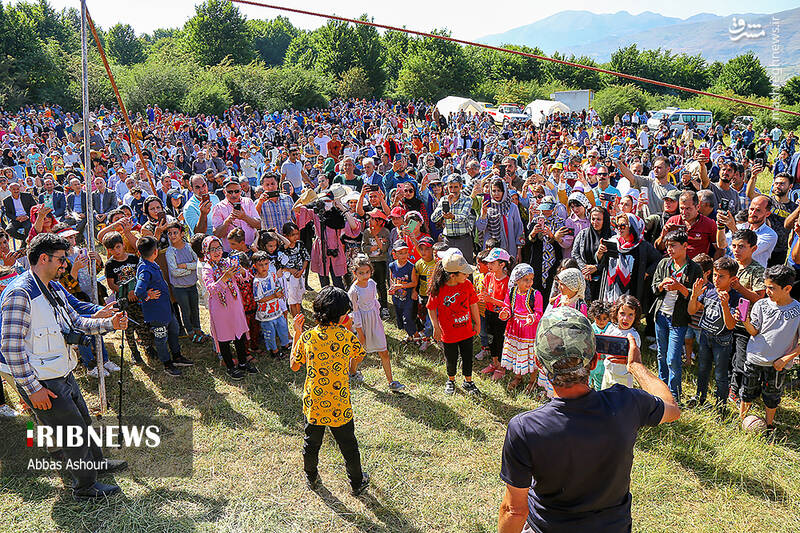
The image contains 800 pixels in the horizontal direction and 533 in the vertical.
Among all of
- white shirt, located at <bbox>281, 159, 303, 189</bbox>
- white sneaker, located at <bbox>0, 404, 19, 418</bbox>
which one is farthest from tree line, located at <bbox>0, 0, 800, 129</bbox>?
white sneaker, located at <bbox>0, 404, 19, 418</bbox>

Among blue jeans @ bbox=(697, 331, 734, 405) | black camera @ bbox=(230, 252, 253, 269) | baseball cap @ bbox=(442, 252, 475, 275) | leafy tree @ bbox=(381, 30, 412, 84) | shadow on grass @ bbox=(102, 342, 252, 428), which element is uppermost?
leafy tree @ bbox=(381, 30, 412, 84)

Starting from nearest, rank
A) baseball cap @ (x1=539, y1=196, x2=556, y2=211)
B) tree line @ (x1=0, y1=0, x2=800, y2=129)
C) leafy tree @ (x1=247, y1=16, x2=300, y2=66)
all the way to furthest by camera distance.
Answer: baseball cap @ (x1=539, y1=196, x2=556, y2=211) → tree line @ (x1=0, y1=0, x2=800, y2=129) → leafy tree @ (x1=247, y1=16, x2=300, y2=66)

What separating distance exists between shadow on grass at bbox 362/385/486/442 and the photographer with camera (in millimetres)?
2612

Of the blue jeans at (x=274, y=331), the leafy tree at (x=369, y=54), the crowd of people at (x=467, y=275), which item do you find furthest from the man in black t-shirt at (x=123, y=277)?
the leafy tree at (x=369, y=54)

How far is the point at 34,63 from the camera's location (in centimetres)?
4016

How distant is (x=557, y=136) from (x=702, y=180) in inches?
683

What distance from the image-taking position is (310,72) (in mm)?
47438

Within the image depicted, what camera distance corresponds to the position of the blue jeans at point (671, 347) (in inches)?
192

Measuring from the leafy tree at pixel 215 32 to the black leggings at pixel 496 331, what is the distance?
216 ft

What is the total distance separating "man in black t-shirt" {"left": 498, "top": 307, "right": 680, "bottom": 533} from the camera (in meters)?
2.00

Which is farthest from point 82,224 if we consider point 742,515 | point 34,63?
point 34,63

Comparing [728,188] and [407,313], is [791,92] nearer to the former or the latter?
[728,188]

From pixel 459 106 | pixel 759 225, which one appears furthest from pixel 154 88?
pixel 759 225

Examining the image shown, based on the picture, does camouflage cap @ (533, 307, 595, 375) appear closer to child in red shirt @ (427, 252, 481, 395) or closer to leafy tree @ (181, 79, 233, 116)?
child in red shirt @ (427, 252, 481, 395)
